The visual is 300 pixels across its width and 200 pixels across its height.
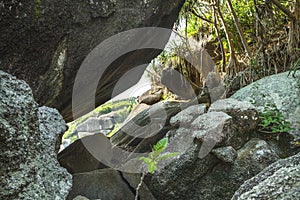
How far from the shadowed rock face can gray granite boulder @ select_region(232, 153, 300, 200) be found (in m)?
1.36

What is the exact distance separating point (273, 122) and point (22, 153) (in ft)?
8.21

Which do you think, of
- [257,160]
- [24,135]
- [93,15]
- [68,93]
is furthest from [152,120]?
[24,135]

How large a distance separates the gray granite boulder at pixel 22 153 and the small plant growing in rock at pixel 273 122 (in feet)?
7.44

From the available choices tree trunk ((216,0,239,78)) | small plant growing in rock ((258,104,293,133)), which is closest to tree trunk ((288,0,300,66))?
tree trunk ((216,0,239,78))

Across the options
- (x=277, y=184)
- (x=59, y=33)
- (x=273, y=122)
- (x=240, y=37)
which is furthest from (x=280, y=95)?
(x=277, y=184)

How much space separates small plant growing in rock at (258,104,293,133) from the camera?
3.23 m

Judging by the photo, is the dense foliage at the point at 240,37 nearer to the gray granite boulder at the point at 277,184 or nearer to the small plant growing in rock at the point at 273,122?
the small plant growing in rock at the point at 273,122

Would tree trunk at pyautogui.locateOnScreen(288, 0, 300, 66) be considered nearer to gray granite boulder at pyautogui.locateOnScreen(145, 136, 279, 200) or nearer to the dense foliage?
the dense foliage

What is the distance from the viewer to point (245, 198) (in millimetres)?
1029

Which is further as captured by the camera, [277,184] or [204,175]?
[204,175]

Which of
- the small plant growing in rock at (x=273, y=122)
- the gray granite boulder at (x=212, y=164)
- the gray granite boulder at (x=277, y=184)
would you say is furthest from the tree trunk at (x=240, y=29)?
the gray granite boulder at (x=277, y=184)

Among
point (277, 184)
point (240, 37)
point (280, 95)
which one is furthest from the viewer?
point (240, 37)

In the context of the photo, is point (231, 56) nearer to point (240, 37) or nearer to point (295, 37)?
point (240, 37)

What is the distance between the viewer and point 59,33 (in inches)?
82.9
